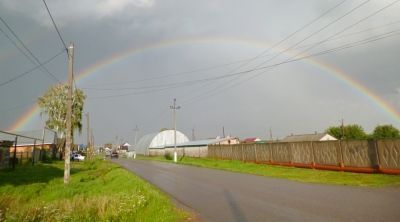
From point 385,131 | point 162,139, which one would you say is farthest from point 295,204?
point 162,139

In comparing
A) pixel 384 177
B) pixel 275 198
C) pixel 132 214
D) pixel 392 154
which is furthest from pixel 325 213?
pixel 392 154

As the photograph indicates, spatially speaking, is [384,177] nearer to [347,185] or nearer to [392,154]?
[392,154]

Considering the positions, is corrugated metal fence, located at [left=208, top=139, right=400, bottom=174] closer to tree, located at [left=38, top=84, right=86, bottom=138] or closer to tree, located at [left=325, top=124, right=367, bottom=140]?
tree, located at [left=38, top=84, right=86, bottom=138]

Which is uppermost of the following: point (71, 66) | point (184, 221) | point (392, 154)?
point (71, 66)

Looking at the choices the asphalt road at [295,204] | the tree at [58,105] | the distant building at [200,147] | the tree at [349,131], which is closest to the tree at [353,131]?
the tree at [349,131]

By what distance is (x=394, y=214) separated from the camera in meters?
9.56

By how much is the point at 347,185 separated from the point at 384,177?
370 cm

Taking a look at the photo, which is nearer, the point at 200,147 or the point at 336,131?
the point at 200,147

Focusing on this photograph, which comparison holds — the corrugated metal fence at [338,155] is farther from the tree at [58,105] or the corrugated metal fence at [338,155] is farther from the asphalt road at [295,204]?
the tree at [58,105]

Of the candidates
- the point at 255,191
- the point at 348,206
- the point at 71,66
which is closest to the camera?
the point at 348,206

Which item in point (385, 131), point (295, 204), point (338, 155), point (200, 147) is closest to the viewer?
point (295, 204)

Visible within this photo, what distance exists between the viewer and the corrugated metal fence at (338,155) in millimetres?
21094

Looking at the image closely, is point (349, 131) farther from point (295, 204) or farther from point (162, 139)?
point (295, 204)

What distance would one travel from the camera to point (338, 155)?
2525 cm
